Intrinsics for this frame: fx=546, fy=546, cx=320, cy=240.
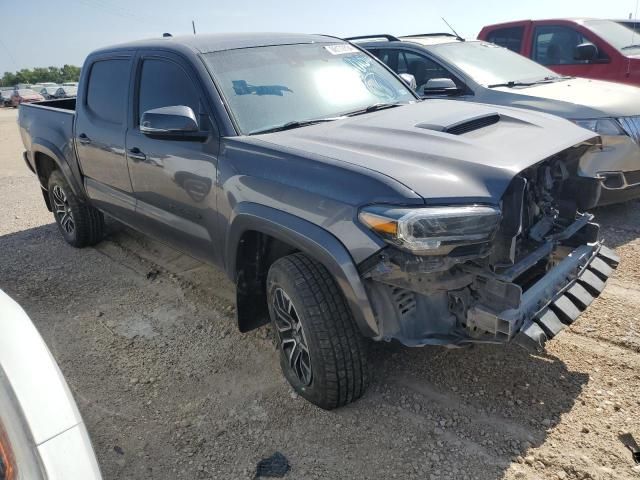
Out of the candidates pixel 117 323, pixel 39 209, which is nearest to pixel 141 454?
pixel 117 323

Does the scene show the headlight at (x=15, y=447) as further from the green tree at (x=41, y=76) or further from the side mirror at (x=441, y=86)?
the green tree at (x=41, y=76)

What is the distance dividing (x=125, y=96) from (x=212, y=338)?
74.7 inches

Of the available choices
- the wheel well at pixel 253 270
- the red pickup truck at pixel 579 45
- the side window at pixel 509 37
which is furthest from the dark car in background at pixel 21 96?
the wheel well at pixel 253 270

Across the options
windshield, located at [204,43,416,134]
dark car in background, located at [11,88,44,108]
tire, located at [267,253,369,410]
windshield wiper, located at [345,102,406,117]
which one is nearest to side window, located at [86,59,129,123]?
windshield, located at [204,43,416,134]

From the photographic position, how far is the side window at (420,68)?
598 cm

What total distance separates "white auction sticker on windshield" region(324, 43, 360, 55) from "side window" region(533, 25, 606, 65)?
4.49 meters

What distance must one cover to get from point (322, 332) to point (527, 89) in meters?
4.16

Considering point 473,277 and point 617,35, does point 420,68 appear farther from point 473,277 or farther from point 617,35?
point 473,277

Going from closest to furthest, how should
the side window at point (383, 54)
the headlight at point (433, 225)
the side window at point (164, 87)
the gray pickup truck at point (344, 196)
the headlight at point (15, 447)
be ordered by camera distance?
1. the headlight at point (15, 447)
2. the headlight at point (433, 225)
3. the gray pickup truck at point (344, 196)
4. the side window at point (164, 87)
5. the side window at point (383, 54)

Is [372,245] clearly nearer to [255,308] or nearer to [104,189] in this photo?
[255,308]

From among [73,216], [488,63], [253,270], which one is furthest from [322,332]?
[488,63]

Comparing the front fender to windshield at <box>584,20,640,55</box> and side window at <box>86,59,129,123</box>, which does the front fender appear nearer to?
side window at <box>86,59,129,123</box>

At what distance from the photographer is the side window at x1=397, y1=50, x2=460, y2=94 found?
5984 mm

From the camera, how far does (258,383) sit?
311cm
